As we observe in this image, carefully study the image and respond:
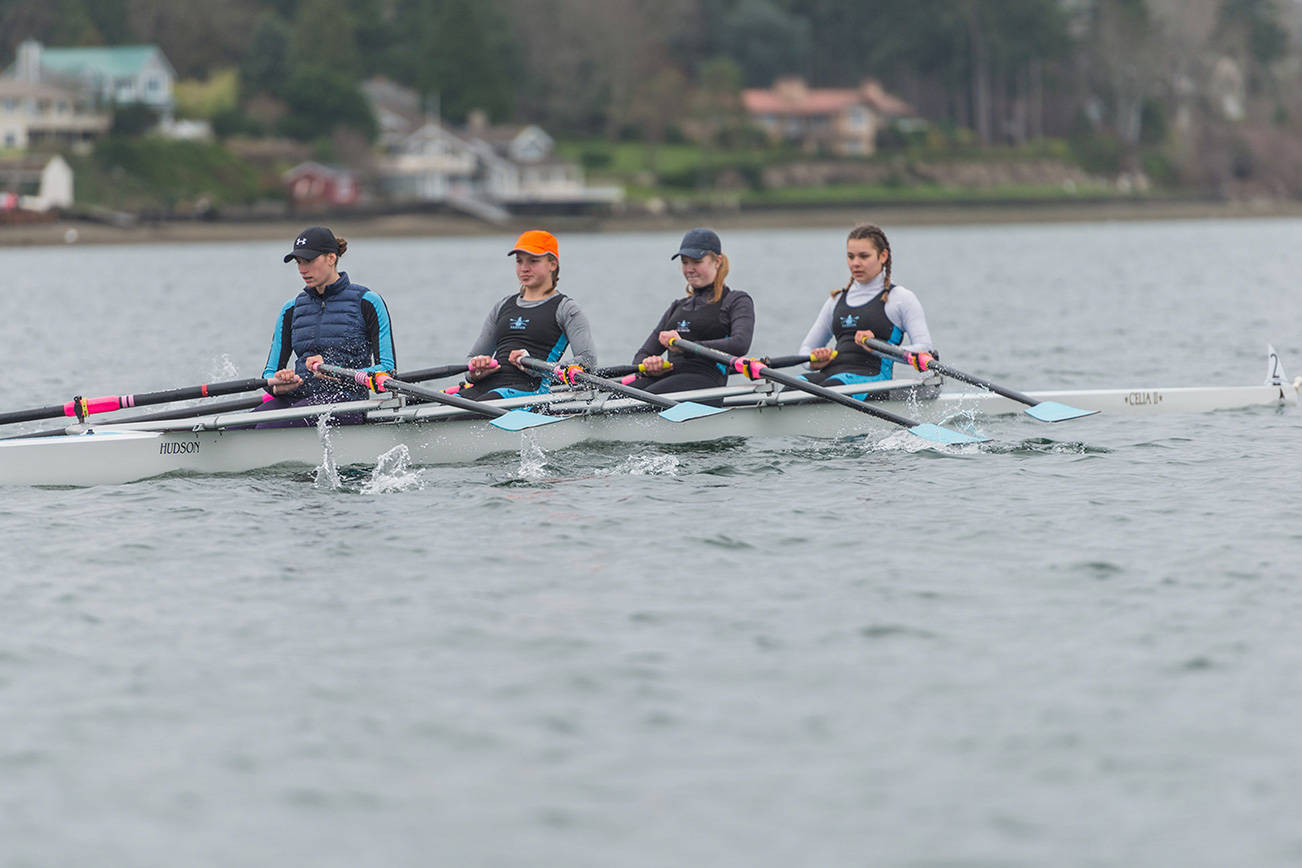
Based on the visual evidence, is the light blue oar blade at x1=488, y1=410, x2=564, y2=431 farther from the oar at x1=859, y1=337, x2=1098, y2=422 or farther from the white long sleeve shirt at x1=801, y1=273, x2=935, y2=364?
the oar at x1=859, y1=337, x2=1098, y2=422

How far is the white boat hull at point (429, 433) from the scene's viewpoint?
11.9 meters

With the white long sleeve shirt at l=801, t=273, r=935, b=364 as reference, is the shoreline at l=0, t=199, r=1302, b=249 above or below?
above

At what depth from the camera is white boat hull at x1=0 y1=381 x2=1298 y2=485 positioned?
1185 centimetres

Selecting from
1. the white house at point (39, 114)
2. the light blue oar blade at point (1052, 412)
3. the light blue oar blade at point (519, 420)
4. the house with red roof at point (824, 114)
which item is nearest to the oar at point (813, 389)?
the light blue oar blade at point (1052, 412)

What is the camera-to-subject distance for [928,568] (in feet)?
31.2

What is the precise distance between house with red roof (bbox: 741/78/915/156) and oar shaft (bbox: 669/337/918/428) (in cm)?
10599

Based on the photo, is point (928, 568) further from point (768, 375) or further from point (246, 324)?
point (246, 324)

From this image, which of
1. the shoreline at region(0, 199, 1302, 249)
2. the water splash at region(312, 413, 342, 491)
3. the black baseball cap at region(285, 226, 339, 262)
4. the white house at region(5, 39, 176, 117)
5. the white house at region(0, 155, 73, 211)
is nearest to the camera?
the black baseball cap at region(285, 226, 339, 262)

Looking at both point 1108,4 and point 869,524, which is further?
point 1108,4

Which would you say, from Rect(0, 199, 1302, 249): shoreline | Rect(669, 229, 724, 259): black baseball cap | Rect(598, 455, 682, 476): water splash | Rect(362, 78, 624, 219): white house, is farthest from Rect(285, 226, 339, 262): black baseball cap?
Rect(362, 78, 624, 219): white house

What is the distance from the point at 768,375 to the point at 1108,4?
11816cm

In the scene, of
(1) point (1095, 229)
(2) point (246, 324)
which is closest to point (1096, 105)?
(1) point (1095, 229)

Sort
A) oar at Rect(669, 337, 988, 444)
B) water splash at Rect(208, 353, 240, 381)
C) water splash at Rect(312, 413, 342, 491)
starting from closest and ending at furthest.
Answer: water splash at Rect(312, 413, 342, 491) → oar at Rect(669, 337, 988, 444) → water splash at Rect(208, 353, 240, 381)

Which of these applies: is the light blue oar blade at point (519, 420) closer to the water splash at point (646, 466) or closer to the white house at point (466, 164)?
the water splash at point (646, 466)
